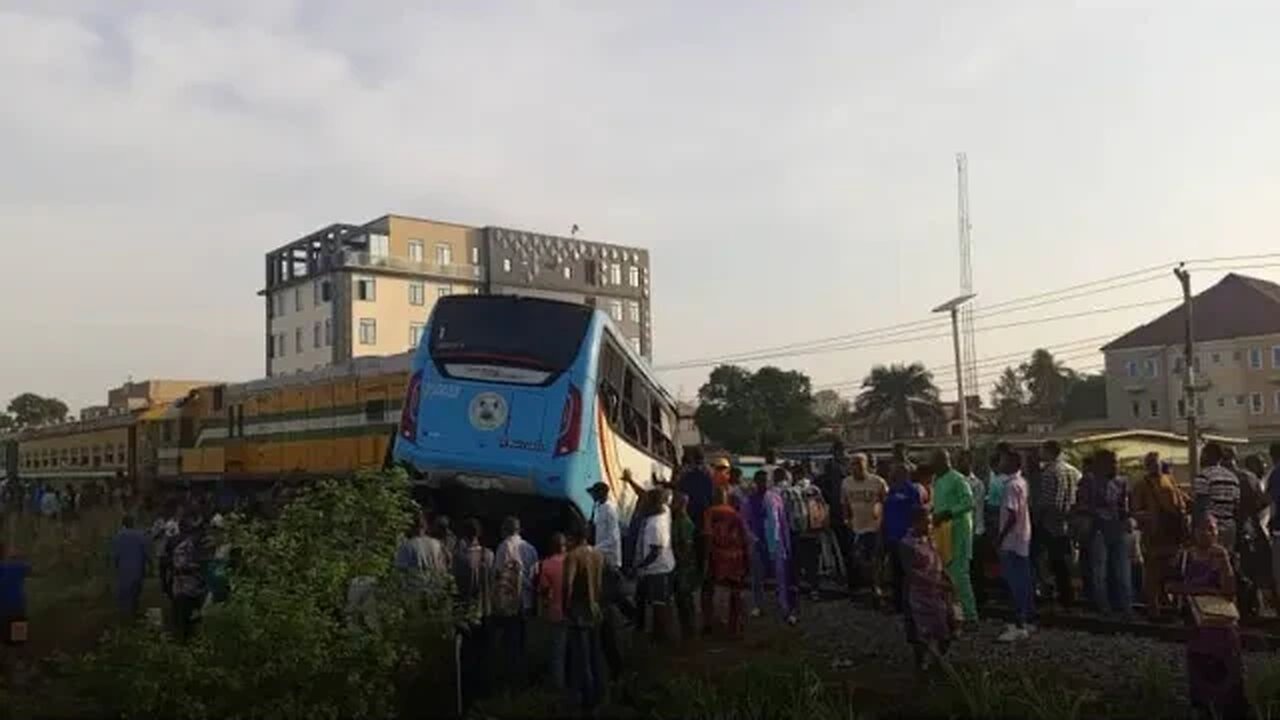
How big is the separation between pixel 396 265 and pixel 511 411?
61327mm

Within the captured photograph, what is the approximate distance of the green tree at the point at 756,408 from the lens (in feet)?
222

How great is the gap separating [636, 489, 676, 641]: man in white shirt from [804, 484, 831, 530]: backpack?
142 inches

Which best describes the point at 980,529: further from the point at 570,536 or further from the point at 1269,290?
the point at 1269,290

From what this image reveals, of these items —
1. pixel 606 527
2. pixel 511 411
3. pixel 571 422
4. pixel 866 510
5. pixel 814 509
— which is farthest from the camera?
pixel 814 509

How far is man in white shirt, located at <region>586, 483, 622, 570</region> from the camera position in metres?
11.8

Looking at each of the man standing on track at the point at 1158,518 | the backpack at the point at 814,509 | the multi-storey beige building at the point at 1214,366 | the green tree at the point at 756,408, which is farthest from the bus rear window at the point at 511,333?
the multi-storey beige building at the point at 1214,366

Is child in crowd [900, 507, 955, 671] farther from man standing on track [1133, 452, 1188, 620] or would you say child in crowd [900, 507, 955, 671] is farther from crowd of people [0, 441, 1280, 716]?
man standing on track [1133, 452, 1188, 620]

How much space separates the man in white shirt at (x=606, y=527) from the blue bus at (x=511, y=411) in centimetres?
236

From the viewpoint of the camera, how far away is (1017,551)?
37.6 ft

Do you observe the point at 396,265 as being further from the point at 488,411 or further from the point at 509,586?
the point at 509,586

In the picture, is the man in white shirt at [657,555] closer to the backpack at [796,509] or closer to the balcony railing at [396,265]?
the backpack at [796,509]

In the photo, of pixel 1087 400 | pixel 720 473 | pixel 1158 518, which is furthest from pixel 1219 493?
pixel 1087 400

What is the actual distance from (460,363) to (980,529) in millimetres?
6510

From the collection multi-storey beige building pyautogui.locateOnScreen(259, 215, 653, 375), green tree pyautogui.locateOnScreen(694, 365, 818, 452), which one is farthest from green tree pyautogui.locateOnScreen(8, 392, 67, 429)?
green tree pyautogui.locateOnScreen(694, 365, 818, 452)
